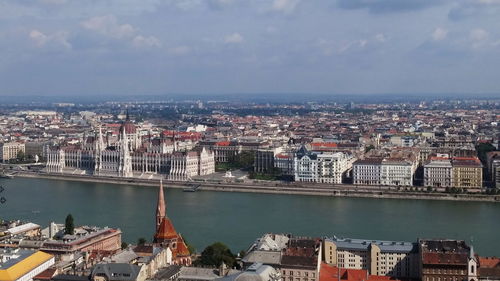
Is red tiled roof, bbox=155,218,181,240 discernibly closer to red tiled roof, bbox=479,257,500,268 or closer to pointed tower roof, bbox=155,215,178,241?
pointed tower roof, bbox=155,215,178,241

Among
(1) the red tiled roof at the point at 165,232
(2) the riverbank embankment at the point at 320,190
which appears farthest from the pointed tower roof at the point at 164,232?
(2) the riverbank embankment at the point at 320,190

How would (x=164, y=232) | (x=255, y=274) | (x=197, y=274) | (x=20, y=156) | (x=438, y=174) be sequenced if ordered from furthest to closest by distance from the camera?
(x=20, y=156) < (x=438, y=174) < (x=164, y=232) < (x=197, y=274) < (x=255, y=274)

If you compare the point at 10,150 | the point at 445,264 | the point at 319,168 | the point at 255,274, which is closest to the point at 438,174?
the point at 319,168

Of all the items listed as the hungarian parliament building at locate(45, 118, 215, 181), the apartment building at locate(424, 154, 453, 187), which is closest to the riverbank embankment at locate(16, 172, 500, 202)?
the hungarian parliament building at locate(45, 118, 215, 181)

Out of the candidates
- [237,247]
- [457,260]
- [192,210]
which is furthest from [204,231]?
[457,260]

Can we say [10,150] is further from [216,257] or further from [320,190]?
[216,257]

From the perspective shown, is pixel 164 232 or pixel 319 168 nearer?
pixel 164 232
